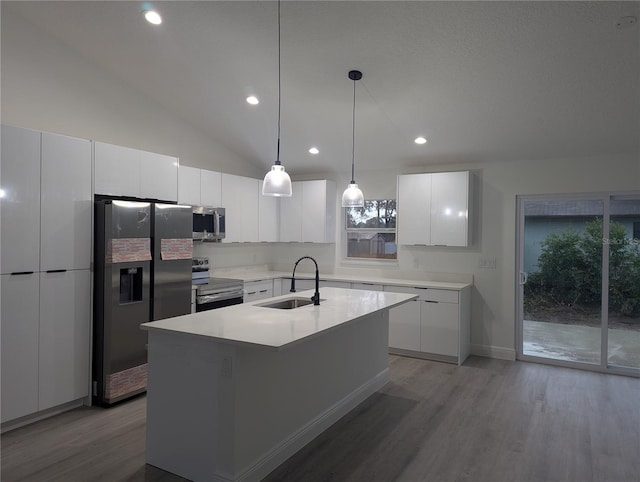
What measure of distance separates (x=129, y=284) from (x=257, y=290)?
1868 mm

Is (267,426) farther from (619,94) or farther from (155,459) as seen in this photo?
(619,94)

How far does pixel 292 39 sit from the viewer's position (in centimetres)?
344

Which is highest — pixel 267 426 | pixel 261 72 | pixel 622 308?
pixel 261 72

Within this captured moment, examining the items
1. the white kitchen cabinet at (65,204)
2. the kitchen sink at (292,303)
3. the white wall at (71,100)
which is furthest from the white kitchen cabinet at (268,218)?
the white kitchen cabinet at (65,204)

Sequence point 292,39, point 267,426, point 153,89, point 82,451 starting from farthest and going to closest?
point 153,89 → point 292,39 → point 82,451 → point 267,426

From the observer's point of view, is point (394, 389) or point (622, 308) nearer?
point (394, 389)

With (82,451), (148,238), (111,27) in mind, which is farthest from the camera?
(148,238)

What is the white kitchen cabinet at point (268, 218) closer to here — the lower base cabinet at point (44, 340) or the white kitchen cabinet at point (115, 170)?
the white kitchen cabinet at point (115, 170)

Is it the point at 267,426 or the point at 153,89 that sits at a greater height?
the point at 153,89

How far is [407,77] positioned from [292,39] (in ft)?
3.35

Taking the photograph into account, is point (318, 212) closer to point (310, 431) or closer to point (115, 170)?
point (115, 170)

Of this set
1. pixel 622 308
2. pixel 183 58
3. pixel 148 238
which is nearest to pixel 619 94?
pixel 622 308

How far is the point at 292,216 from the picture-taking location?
623cm

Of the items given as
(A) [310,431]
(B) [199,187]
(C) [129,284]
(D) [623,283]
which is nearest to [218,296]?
(C) [129,284]
